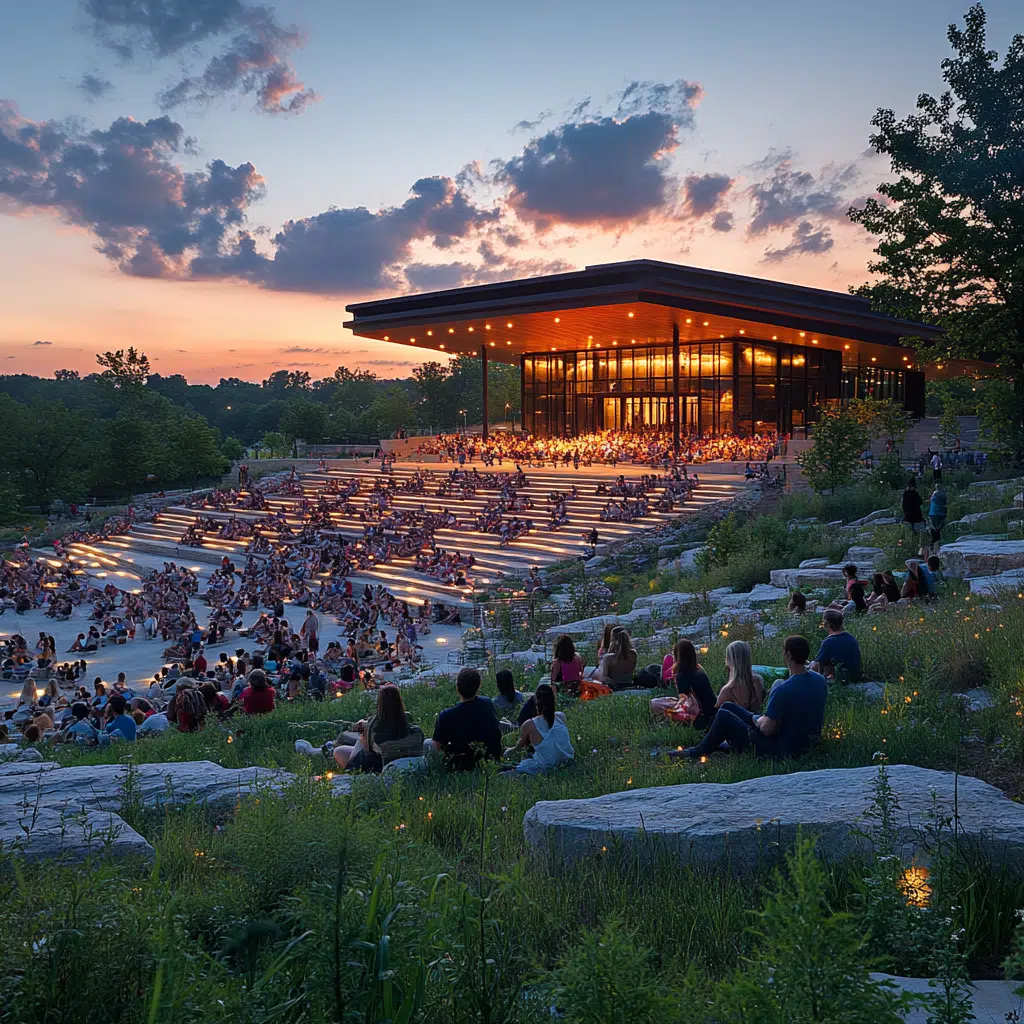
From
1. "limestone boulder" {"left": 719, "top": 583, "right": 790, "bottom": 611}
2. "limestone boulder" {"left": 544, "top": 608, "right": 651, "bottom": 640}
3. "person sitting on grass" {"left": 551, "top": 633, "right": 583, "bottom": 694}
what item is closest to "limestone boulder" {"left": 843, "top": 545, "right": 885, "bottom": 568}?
"limestone boulder" {"left": 719, "top": 583, "right": 790, "bottom": 611}

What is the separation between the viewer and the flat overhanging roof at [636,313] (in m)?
37.6

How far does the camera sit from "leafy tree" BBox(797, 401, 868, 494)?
26656 mm

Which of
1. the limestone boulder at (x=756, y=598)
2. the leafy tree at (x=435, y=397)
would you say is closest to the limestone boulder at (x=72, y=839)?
the limestone boulder at (x=756, y=598)

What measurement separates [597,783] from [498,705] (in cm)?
353

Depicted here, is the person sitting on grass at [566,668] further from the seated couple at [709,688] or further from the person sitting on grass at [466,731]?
the person sitting on grass at [466,731]

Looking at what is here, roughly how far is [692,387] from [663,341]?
3.27m

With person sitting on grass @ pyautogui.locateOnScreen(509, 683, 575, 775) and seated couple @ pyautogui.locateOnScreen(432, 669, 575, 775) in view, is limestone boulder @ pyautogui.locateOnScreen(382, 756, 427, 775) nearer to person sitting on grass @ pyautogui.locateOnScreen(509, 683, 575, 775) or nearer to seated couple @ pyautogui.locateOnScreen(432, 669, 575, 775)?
seated couple @ pyautogui.locateOnScreen(432, 669, 575, 775)

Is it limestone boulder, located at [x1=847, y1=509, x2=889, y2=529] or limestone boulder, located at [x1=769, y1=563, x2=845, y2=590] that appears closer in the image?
limestone boulder, located at [x1=769, y1=563, x2=845, y2=590]

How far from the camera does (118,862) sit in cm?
404

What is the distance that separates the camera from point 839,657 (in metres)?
8.55

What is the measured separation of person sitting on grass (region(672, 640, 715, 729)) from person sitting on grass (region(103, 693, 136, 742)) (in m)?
7.10

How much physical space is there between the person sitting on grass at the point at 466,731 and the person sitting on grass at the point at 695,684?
1911 millimetres

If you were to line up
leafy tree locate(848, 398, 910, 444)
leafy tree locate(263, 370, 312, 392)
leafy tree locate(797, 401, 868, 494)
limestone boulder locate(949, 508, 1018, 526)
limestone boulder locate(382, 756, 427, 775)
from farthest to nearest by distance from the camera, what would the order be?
1. leafy tree locate(263, 370, 312, 392)
2. leafy tree locate(848, 398, 910, 444)
3. leafy tree locate(797, 401, 868, 494)
4. limestone boulder locate(949, 508, 1018, 526)
5. limestone boulder locate(382, 756, 427, 775)

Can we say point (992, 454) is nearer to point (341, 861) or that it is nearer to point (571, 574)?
point (571, 574)
